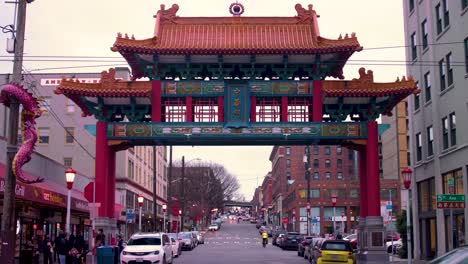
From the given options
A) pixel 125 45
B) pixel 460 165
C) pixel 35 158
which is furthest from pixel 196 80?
pixel 460 165

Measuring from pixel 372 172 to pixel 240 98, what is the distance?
7228 millimetres

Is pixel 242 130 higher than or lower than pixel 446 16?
lower

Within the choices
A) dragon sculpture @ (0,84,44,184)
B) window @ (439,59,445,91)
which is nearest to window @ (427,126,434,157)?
window @ (439,59,445,91)

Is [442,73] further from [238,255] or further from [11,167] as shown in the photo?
[11,167]

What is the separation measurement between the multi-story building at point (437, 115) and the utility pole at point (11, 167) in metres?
19.1

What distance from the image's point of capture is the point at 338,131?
31766mm

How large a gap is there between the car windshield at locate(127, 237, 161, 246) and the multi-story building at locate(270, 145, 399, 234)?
58.4 m

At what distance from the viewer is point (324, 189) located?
104m

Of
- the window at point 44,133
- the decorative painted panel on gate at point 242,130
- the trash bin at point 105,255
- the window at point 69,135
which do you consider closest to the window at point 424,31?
the decorative painted panel on gate at point 242,130

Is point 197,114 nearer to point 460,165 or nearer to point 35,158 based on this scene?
point 35,158

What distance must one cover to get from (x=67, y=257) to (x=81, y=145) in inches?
1503

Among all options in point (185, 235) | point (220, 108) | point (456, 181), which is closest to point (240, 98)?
point (220, 108)

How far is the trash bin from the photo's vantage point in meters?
28.7

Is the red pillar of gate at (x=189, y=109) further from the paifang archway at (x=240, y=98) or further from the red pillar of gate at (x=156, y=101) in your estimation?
the red pillar of gate at (x=156, y=101)
